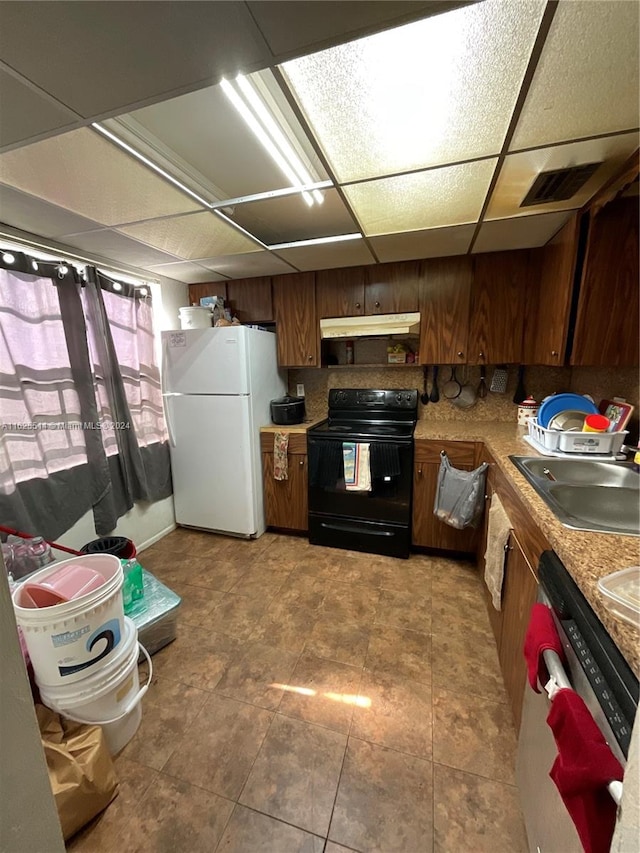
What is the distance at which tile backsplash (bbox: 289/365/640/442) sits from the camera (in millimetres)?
2398

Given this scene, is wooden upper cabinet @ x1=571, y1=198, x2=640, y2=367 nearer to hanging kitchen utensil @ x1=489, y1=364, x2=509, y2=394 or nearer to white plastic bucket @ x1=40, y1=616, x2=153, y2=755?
hanging kitchen utensil @ x1=489, y1=364, x2=509, y2=394

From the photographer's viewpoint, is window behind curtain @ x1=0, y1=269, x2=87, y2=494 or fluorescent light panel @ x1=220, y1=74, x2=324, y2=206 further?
window behind curtain @ x1=0, y1=269, x2=87, y2=494

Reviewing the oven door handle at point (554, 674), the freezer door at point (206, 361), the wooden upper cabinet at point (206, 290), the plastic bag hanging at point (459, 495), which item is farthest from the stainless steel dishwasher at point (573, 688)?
the wooden upper cabinet at point (206, 290)

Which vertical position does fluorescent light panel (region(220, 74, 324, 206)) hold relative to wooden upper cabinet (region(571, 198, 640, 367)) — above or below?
above

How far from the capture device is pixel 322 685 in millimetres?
1512

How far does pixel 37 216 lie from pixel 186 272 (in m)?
1.05

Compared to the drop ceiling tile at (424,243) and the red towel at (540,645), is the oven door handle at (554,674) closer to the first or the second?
the red towel at (540,645)

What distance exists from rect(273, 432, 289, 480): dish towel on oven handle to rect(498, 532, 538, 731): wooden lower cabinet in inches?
66.2

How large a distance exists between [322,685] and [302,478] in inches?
56.1

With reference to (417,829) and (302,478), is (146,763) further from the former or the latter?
(302,478)

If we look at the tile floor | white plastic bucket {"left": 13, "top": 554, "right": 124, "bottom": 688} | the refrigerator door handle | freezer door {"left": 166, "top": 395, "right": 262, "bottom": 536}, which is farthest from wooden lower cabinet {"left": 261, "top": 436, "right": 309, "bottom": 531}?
white plastic bucket {"left": 13, "top": 554, "right": 124, "bottom": 688}

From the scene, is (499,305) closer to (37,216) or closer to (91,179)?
(91,179)

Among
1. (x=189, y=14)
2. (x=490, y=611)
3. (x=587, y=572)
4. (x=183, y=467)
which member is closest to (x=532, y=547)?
(x=587, y=572)

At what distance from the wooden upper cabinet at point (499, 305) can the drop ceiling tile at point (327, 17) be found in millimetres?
1809
